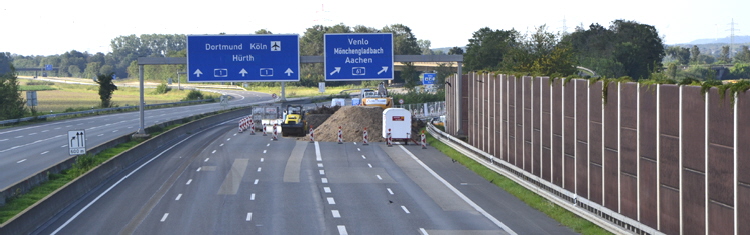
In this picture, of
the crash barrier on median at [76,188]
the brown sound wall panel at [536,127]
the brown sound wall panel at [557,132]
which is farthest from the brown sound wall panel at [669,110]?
the crash barrier on median at [76,188]

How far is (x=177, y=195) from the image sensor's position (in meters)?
28.0

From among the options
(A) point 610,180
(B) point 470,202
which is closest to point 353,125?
(B) point 470,202

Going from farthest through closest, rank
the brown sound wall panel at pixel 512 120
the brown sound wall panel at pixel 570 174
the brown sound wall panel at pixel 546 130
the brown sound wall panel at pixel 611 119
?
the brown sound wall panel at pixel 512 120, the brown sound wall panel at pixel 546 130, the brown sound wall panel at pixel 570 174, the brown sound wall panel at pixel 611 119

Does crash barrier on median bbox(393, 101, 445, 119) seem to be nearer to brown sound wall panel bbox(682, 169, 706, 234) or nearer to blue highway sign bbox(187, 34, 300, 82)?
blue highway sign bbox(187, 34, 300, 82)

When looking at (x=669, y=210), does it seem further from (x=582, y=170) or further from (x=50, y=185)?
(x=50, y=185)

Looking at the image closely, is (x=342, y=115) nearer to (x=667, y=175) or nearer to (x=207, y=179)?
(x=207, y=179)

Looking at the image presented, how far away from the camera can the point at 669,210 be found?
57.7 ft

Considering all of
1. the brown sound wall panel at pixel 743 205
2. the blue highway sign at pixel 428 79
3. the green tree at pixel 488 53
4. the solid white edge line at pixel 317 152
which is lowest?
the solid white edge line at pixel 317 152

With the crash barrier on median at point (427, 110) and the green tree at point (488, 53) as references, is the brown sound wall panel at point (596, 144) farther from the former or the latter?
the green tree at point (488, 53)

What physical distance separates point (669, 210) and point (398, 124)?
1201 inches

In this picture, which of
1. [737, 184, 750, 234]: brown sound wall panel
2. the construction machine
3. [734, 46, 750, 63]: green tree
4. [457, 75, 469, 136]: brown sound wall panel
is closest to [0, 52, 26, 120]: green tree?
the construction machine

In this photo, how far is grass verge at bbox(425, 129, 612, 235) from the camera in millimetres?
20828

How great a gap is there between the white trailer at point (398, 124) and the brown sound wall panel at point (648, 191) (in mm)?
28844

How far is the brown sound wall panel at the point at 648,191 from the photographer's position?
60.2 feet
